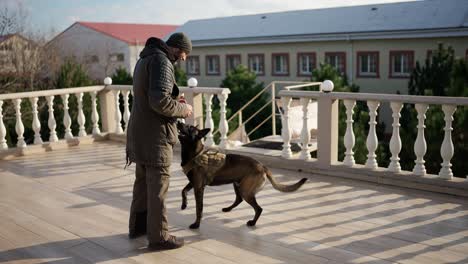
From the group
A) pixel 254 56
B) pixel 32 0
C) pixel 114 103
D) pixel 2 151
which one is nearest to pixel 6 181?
pixel 2 151

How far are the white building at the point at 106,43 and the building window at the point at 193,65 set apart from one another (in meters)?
5.43

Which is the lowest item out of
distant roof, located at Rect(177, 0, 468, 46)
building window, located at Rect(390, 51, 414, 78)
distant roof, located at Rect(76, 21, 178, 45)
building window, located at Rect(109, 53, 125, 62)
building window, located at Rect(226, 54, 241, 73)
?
building window, located at Rect(390, 51, 414, 78)

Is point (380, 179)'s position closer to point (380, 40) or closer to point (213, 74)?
point (380, 40)

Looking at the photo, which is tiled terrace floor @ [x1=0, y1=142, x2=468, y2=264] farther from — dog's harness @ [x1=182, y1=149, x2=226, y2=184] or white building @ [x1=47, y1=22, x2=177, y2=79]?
white building @ [x1=47, y1=22, x2=177, y2=79]

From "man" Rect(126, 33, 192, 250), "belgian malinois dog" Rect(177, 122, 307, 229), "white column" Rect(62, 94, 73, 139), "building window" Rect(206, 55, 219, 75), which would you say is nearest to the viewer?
"man" Rect(126, 33, 192, 250)

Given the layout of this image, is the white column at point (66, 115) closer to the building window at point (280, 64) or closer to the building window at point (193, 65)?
the building window at point (280, 64)

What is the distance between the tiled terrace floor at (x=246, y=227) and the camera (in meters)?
3.41

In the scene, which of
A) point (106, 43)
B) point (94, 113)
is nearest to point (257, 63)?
point (106, 43)

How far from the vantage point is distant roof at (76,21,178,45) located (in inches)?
1414

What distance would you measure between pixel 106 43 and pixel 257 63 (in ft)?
46.3

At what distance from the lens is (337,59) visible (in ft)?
77.3

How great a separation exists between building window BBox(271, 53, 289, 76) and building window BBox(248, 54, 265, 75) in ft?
2.12

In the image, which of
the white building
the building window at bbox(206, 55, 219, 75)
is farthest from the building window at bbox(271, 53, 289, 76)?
the white building

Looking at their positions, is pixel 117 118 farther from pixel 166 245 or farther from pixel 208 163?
pixel 166 245
